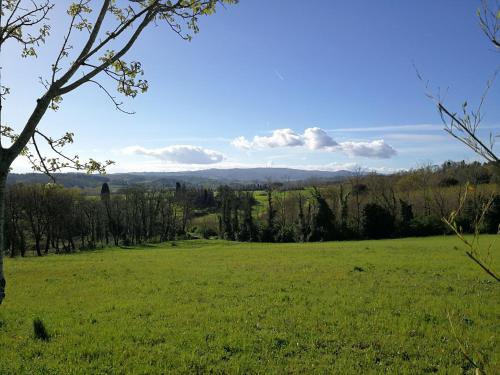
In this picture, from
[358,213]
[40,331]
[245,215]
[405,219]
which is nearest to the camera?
[40,331]

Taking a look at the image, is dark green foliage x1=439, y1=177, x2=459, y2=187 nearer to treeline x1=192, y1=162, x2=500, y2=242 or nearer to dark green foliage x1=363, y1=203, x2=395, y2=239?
treeline x1=192, y1=162, x2=500, y2=242

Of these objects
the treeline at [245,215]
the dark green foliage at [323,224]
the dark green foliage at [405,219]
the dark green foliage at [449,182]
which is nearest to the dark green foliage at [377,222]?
the treeline at [245,215]

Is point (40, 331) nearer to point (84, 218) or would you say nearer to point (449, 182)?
point (84, 218)

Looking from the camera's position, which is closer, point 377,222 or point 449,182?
point 377,222

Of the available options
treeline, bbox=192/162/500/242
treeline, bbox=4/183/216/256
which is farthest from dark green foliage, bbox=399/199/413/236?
treeline, bbox=4/183/216/256

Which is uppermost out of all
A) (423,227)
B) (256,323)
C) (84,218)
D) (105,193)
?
(105,193)

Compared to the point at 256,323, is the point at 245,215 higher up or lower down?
lower down

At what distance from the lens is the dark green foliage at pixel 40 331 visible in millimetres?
11384

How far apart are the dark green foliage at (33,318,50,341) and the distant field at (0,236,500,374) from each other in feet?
0.95

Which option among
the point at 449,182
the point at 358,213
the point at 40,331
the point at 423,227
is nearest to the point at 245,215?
the point at 358,213

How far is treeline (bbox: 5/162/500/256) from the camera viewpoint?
6147 centimetres

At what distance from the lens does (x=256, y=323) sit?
12398 millimetres

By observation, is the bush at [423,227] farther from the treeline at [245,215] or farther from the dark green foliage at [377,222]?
the dark green foliage at [377,222]

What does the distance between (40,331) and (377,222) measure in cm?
6138
